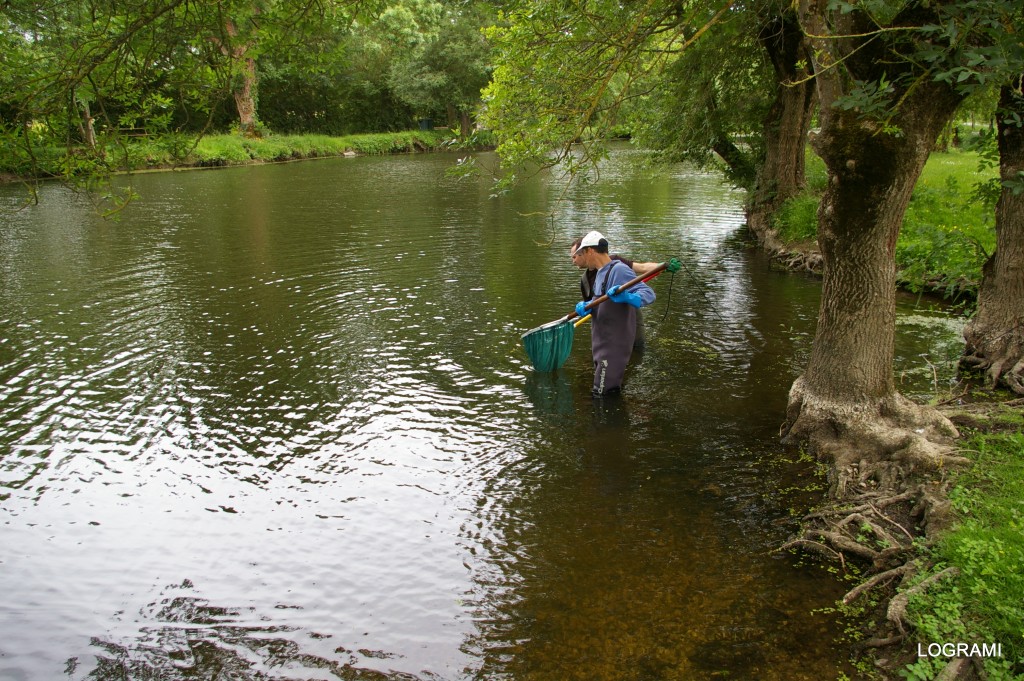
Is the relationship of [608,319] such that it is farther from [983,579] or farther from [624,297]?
[983,579]

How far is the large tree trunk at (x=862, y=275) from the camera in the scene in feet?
18.9

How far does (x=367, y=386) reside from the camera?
9164 mm

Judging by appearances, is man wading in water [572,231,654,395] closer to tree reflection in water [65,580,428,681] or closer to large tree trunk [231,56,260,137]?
tree reflection in water [65,580,428,681]

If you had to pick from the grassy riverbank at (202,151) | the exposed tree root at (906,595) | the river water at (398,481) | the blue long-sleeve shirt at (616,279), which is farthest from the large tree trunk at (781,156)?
the exposed tree root at (906,595)

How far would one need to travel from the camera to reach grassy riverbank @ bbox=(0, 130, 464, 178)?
558cm

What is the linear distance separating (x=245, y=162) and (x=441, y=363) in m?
36.1

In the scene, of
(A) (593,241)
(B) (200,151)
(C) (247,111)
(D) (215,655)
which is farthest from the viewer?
(C) (247,111)

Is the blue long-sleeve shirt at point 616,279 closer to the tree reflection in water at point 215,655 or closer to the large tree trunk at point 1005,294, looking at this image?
the large tree trunk at point 1005,294

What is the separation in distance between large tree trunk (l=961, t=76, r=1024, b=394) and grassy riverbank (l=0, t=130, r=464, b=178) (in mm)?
5845

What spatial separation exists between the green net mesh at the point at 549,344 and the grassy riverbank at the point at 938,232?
507 cm

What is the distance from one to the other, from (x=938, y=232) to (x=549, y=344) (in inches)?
299

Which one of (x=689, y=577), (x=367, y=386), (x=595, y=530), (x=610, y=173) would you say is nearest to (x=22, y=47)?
(x=367, y=386)

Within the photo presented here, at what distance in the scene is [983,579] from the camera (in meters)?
4.34

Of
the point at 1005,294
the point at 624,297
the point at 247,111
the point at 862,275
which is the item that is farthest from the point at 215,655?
the point at 247,111
